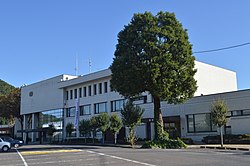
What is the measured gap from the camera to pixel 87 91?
56.8m

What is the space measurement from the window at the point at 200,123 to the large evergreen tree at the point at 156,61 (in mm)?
7041

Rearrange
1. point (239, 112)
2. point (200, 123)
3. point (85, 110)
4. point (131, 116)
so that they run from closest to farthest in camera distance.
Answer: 1. point (239, 112)
2. point (131, 116)
3. point (200, 123)
4. point (85, 110)

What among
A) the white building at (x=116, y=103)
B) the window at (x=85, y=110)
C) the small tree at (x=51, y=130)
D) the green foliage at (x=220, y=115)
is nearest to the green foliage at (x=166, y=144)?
the green foliage at (x=220, y=115)

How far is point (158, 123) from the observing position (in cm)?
3127

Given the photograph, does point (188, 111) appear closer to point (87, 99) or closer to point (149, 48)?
point (149, 48)

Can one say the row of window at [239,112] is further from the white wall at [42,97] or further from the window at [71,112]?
the white wall at [42,97]

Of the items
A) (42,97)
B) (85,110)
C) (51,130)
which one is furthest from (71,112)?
(42,97)

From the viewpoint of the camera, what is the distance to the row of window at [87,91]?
53.1 metres

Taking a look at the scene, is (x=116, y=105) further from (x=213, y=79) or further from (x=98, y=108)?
(x=213, y=79)

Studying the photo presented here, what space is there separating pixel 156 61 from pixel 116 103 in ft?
72.2

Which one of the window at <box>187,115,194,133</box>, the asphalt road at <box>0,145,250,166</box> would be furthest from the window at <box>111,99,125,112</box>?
the asphalt road at <box>0,145,250,166</box>

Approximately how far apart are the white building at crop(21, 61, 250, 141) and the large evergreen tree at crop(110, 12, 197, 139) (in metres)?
6.56

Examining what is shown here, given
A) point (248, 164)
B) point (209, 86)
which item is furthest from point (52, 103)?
point (248, 164)

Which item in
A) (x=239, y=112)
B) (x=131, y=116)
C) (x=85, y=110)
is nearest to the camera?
(x=239, y=112)
